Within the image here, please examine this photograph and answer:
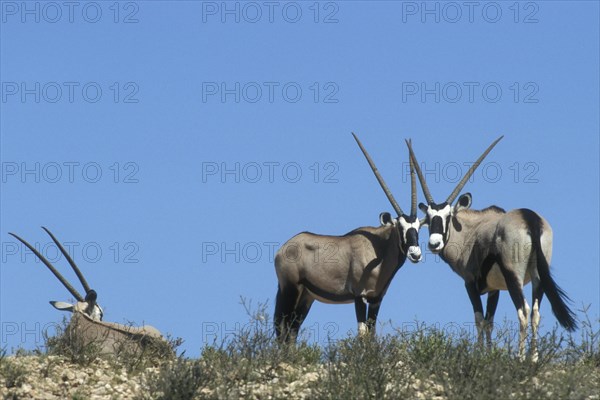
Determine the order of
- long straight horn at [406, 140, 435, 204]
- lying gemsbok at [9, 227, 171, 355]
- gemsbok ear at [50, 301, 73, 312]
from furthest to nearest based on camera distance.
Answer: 1. gemsbok ear at [50, 301, 73, 312]
2. long straight horn at [406, 140, 435, 204]
3. lying gemsbok at [9, 227, 171, 355]

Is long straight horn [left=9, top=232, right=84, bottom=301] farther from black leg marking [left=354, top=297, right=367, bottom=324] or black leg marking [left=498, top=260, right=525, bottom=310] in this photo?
black leg marking [left=498, top=260, right=525, bottom=310]

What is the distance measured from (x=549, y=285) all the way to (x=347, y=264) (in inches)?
117

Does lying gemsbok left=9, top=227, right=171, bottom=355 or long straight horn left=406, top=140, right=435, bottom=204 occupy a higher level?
long straight horn left=406, top=140, right=435, bottom=204

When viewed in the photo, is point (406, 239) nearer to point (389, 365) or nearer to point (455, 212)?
point (455, 212)

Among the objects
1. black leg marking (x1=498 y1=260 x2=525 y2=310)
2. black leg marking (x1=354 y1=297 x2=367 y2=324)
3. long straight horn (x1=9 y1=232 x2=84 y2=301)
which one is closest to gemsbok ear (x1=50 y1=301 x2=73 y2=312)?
long straight horn (x1=9 y1=232 x2=84 y2=301)

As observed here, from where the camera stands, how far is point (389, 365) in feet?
37.4

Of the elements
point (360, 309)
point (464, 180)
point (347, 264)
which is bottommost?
point (360, 309)

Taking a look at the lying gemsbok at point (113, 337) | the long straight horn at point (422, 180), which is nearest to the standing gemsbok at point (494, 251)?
the long straight horn at point (422, 180)

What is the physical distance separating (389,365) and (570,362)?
7.33ft

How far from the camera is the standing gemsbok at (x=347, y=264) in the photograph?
16219 mm

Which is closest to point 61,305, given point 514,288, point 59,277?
point 59,277

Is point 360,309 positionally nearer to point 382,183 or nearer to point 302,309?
point 302,309

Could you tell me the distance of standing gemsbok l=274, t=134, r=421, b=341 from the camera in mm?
16219

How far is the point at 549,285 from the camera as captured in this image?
14.9 m
